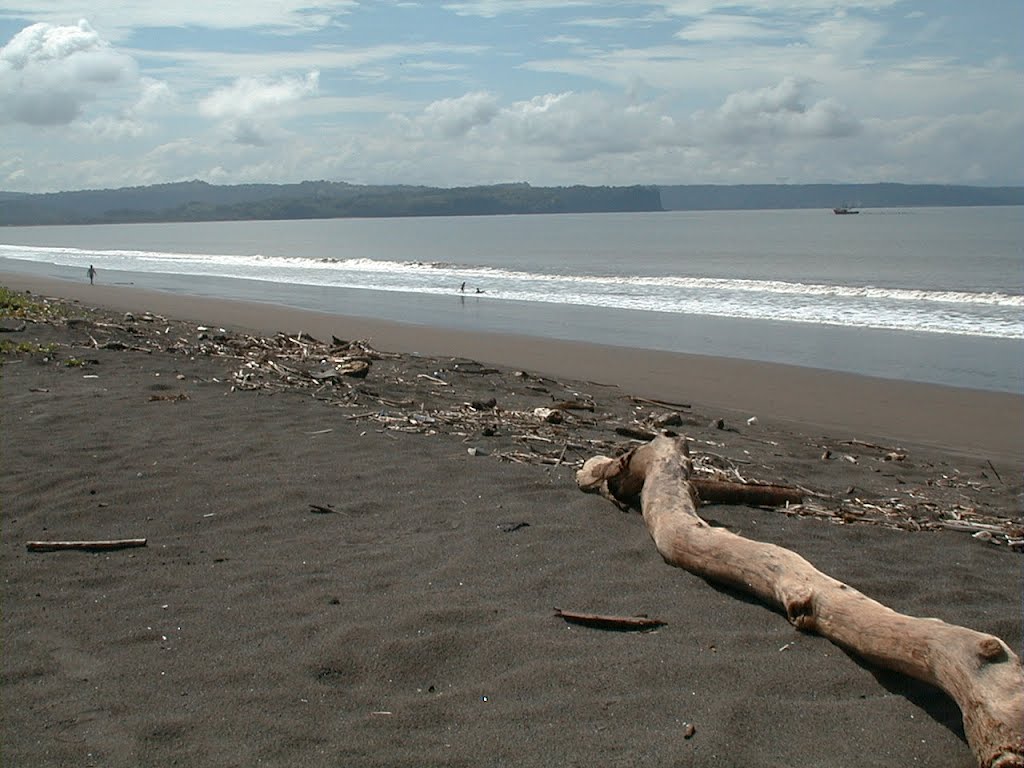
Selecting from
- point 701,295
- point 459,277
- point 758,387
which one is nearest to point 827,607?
point 758,387

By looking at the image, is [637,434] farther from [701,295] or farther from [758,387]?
[701,295]

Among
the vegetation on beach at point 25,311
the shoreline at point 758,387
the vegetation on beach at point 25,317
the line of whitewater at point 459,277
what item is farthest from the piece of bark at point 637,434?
the line of whitewater at point 459,277

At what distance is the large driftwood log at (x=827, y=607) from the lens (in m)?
3.07

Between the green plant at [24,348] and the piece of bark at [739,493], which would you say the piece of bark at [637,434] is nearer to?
the piece of bark at [739,493]

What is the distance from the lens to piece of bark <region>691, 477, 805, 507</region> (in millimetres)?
5852

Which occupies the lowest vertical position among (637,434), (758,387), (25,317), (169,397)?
(758,387)

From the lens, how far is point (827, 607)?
3949 mm

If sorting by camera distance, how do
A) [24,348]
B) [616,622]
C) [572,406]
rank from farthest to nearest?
[24,348]
[572,406]
[616,622]

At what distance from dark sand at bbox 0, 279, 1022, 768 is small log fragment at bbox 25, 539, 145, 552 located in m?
0.10

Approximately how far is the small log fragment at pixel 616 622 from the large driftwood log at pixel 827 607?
560 mm

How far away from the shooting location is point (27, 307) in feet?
45.6

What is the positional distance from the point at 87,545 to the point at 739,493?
378cm

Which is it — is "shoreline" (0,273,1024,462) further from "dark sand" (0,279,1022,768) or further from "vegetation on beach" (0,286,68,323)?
"vegetation on beach" (0,286,68,323)

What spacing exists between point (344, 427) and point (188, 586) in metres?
3.17
